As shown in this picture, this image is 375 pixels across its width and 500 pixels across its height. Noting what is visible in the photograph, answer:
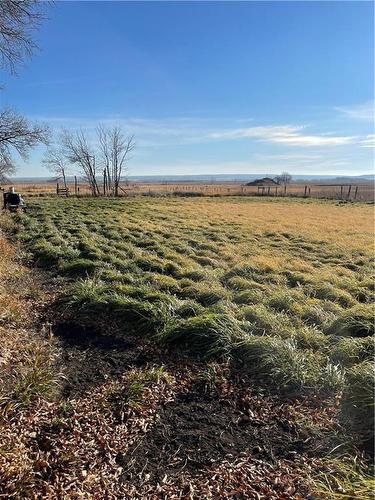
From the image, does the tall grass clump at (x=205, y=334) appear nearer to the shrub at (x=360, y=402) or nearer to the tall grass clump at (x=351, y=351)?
the tall grass clump at (x=351, y=351)

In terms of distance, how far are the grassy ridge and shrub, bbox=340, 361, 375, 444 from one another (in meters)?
0.01

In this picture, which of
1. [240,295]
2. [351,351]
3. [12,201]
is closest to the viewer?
[351,351]

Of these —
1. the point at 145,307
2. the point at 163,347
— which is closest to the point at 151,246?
the point at 145,307

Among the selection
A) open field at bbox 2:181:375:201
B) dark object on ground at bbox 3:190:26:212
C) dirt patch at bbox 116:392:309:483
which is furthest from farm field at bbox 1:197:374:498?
open field at bbox 2:181:375:201

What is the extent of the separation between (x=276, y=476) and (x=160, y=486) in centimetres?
78

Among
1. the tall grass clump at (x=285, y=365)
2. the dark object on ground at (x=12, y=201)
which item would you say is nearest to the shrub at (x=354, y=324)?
the tall grass clump at (x=285, y=365)

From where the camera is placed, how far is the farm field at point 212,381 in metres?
2.36

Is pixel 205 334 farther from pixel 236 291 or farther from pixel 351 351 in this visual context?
pixel 236 291

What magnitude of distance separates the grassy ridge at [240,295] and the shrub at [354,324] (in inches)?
0.5

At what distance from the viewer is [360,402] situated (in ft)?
9.37

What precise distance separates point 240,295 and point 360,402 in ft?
9.17

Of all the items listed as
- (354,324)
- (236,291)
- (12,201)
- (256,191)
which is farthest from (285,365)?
(256,191)

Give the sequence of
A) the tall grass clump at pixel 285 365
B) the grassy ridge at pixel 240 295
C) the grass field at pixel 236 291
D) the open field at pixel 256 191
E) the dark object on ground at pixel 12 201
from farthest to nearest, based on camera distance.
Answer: the open field at pixel 256 191, the dark object on ground at pixel 12 201, the grass field at pixel 236 291, the grassy ridge at pixel 240 295, the tall grass clump at pixel 285 365

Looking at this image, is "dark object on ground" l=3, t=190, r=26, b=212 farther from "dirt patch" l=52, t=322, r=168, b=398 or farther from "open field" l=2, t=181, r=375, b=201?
"dirt patch" l=52, t=322, r=168, b=398
